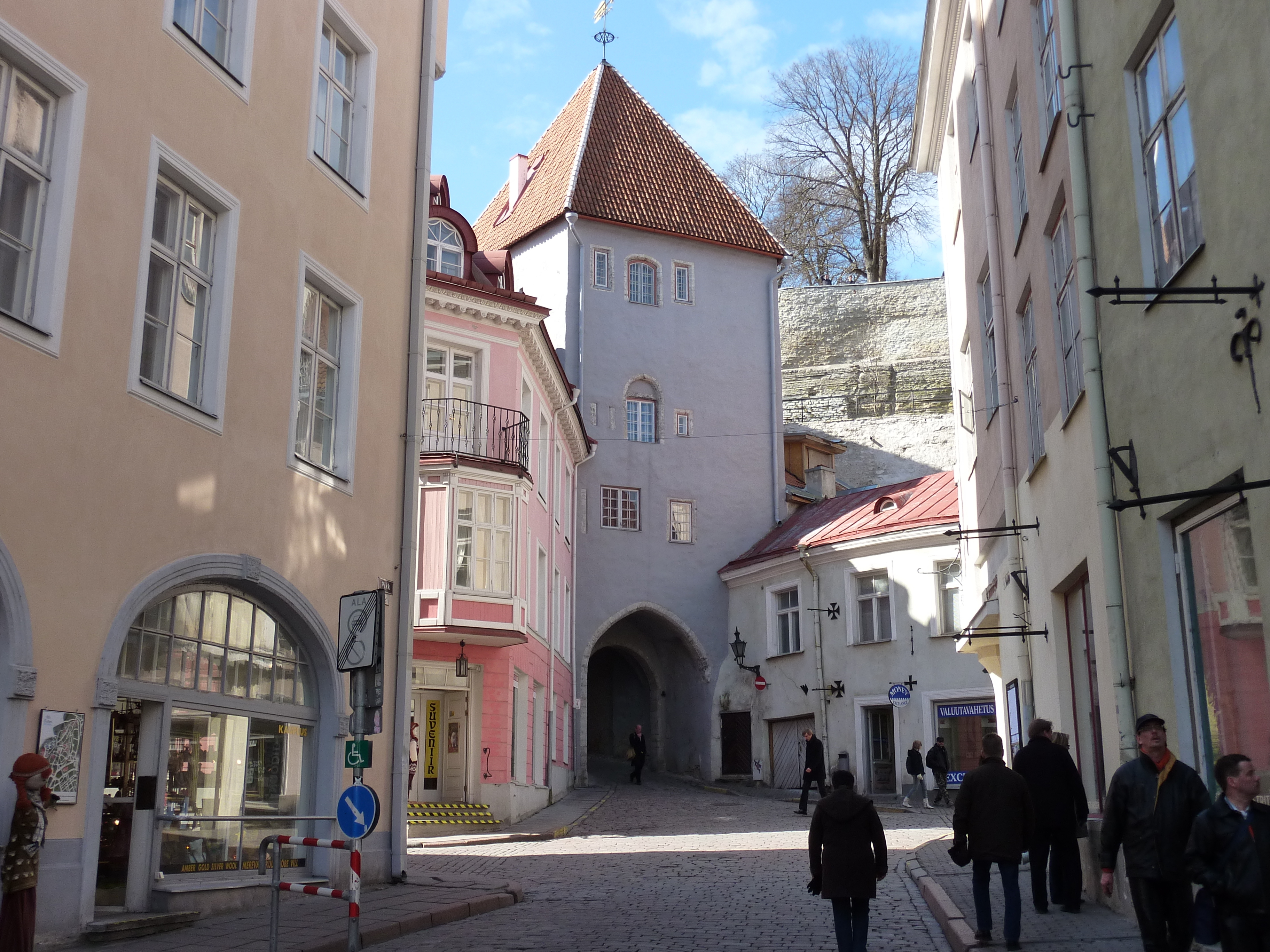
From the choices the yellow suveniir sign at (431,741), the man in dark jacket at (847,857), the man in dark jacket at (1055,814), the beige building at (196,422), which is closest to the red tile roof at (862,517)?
the yellow suveniir sign at (431,741)

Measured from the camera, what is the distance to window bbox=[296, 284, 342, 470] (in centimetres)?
1359

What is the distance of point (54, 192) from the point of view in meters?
9.81

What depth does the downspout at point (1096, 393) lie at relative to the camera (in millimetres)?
10203

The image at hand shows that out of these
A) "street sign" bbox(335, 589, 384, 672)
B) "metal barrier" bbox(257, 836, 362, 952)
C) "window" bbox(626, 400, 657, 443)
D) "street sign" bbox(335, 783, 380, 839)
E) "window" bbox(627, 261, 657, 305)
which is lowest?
"metal barrier" bbox(257, 836, 362, 952)

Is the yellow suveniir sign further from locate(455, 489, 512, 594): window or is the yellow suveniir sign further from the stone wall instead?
the stone wall

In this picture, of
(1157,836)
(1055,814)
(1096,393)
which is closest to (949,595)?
(1055,814)

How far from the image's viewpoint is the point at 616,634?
3994 cm

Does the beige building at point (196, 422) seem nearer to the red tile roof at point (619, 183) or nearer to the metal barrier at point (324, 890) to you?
the metal barrier at point (324, 890)

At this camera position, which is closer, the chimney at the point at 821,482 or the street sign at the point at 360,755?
the street sign at the point at 360,755

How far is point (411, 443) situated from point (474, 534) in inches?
349

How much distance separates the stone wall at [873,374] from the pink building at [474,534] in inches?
958

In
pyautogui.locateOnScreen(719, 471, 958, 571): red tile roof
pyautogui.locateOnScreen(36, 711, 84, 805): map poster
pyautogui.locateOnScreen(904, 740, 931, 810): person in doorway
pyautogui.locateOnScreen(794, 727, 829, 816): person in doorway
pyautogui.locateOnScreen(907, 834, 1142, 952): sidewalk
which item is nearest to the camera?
pyautogui.locateOnScreen(907, 834, 1142, 952): sidewalk

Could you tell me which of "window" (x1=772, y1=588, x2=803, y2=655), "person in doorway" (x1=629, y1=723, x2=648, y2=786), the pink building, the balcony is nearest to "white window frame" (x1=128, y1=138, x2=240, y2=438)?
the pink building

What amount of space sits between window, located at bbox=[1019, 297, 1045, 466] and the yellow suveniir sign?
1459 centimetres
